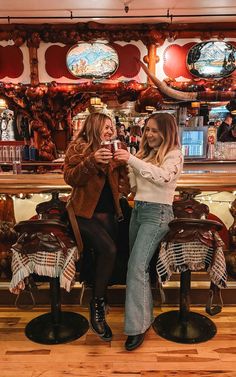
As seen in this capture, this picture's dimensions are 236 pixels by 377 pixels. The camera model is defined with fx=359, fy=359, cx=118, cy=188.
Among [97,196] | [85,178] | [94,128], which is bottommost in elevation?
[97,196]

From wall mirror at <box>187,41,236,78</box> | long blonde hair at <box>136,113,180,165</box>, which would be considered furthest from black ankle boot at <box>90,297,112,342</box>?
wall mirror at <box>187,41,236,78</box>

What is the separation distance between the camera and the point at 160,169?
6.93ft

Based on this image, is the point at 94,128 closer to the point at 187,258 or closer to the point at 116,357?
the point at 187,258

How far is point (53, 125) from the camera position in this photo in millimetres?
6305

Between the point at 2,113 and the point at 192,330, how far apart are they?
7.38 meters

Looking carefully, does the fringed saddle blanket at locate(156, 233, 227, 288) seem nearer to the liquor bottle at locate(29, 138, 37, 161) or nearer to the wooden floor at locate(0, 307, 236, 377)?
the wooden floor at locate(0, 307, 236, 377)

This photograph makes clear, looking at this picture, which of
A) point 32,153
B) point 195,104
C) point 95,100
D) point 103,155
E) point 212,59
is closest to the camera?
point 103,155

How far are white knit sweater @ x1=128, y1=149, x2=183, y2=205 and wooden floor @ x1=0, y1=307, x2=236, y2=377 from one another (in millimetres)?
978

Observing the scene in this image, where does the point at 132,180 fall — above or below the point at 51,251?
above

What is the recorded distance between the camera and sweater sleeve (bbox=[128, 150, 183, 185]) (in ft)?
6.85

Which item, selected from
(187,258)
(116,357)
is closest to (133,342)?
(116,357)

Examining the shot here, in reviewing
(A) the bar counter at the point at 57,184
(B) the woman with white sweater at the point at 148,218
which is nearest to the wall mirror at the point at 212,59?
(A) the bar counter at the point at 57,184

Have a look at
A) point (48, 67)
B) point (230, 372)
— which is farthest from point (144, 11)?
point (230, 372)

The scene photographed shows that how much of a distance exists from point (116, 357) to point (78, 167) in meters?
1.21
